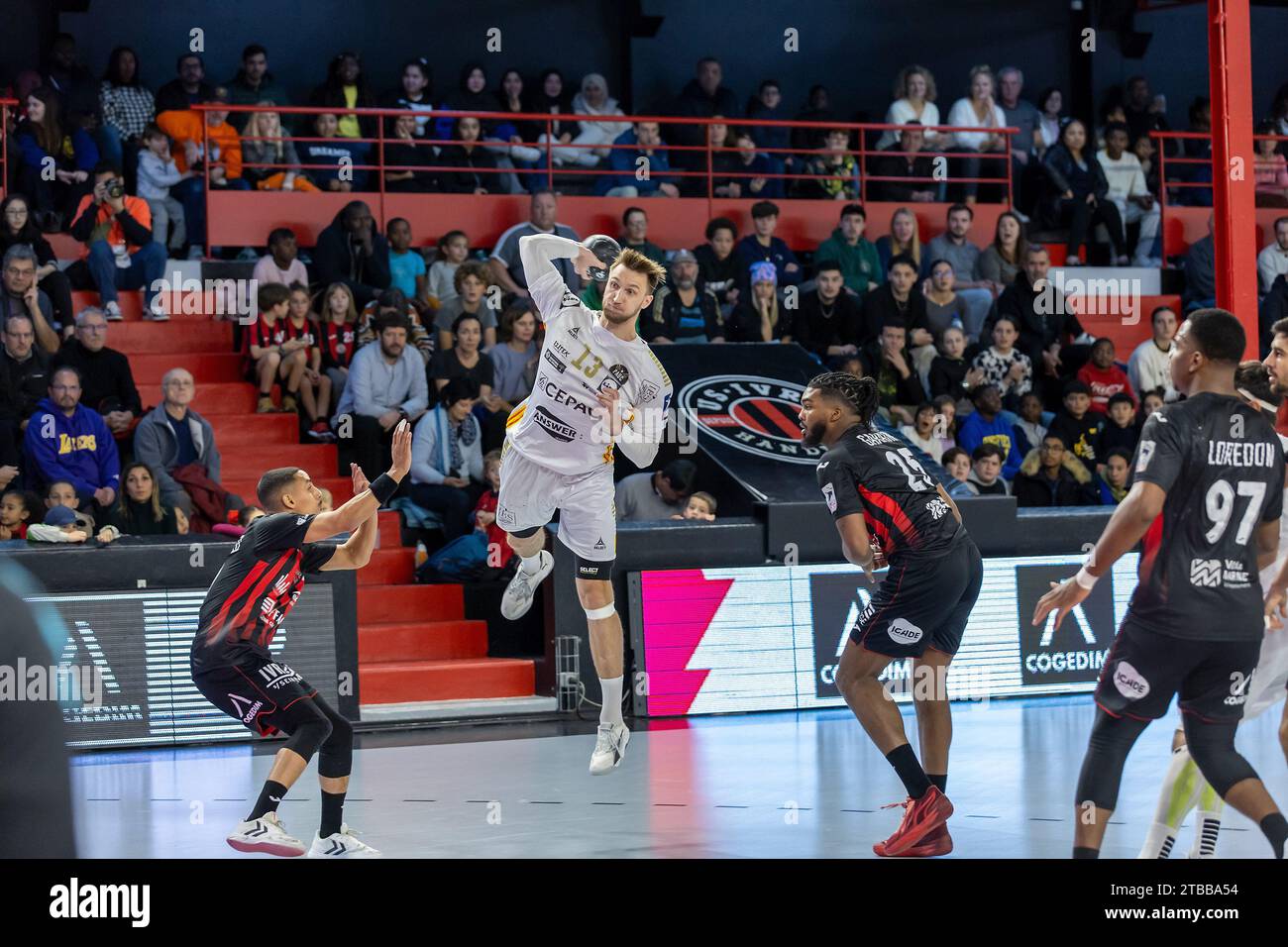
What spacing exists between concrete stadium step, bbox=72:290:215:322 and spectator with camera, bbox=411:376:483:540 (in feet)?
8.90

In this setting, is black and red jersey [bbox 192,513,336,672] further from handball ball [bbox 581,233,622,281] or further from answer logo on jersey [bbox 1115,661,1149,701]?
answer logo on jersey [bbox 1115,661,1149,701]

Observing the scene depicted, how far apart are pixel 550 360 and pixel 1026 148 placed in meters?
12.3

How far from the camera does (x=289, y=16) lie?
18.0 meters

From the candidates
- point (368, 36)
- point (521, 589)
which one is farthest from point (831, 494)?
point (368, 36)

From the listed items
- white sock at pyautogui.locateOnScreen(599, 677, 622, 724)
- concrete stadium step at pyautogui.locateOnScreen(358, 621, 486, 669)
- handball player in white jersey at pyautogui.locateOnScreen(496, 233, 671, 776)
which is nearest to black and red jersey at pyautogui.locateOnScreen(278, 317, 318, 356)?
concrete stadium step at pyautogui.locateOnScreen(358, 621, 486, 669)

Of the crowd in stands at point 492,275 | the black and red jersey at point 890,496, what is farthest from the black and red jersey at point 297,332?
the black and red jersey at point 890,496

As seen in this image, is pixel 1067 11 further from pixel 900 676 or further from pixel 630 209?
pixel 900 676

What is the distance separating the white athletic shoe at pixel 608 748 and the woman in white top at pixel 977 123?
11109mm

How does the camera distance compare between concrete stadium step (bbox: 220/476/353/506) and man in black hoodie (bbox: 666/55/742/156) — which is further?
man in black hoodie (bbox: 666/55/742/156)

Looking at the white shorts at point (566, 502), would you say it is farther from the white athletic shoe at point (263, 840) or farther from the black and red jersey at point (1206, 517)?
the black and red jersey at point (1206, 517)

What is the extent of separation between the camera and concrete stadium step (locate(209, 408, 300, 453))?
13359 millimetres

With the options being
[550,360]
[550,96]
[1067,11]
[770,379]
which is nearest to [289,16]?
[550,96]

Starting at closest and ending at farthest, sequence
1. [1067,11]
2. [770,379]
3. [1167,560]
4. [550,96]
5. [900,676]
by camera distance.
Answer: [1167,560] < [900,676] < [770,379] < [550,96] < [1067,11]
